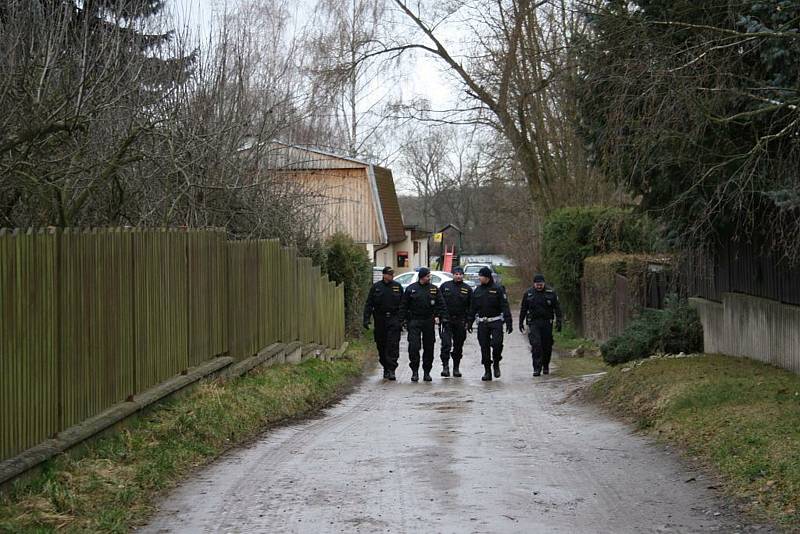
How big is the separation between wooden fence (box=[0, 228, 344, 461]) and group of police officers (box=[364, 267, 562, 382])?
372 cm

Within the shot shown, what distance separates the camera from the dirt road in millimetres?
6984

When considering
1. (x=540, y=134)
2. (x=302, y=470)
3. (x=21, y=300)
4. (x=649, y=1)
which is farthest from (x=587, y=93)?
(x=540, y=134)

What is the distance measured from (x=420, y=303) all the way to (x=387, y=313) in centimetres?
66

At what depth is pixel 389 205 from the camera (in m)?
46.4

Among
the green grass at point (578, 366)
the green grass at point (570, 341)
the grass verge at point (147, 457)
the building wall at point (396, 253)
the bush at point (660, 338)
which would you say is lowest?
the green grass at point (578, 366)

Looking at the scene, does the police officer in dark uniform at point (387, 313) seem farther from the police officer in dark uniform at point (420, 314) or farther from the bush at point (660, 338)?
the bush at point (660, 338)

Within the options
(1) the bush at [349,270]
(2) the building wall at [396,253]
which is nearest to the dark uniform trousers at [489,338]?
(1) the bush at [349,270]

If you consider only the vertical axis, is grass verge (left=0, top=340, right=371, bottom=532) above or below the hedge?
below

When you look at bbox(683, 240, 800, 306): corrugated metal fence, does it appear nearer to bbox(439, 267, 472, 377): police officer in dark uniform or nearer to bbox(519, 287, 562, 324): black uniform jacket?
bbox(519, 287, 562, 324): black uniform jacket

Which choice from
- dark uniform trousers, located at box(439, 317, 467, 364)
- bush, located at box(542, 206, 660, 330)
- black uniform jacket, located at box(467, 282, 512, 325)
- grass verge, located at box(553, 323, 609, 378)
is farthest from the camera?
bush, located at box(542, 206, 660, 330)

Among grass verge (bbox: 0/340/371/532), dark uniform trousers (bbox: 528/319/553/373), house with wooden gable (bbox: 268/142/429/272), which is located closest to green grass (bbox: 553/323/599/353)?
dark uniform trousers (bbox: 528/319/553/373)

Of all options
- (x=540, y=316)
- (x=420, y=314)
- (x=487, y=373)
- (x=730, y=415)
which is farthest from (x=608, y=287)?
(x=730, y=415)

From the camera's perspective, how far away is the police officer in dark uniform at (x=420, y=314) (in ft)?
61.4

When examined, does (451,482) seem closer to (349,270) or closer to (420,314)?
(420,314)
